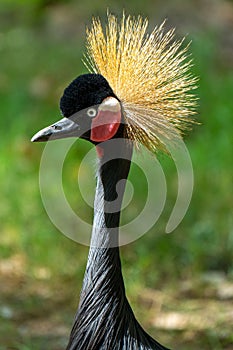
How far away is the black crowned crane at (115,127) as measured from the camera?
223cm

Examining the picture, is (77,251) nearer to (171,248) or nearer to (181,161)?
(171,248)

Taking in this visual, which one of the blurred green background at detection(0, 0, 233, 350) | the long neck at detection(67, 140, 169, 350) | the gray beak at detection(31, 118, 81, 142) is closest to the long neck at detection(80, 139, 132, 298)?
the long neck at detection(67, 140, 169, 350)

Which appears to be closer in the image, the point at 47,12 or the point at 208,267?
the point at 208,267

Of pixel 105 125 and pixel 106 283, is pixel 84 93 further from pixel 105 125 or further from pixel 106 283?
pixel 106 283

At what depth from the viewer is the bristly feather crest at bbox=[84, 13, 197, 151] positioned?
232 cm

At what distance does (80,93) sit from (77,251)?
69.0 inches

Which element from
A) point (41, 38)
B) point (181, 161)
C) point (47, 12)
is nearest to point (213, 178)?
point (181, 161)

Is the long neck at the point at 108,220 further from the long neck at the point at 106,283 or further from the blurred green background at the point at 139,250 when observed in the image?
the blurred green background at the point at 139,250

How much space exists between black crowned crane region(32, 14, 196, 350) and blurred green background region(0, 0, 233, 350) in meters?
0.25

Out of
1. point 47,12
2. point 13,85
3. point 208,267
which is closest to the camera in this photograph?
point 208,267

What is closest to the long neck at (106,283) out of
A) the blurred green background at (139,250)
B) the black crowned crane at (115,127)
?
the black crowned crane at (115,127)

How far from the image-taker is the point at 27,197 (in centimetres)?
423

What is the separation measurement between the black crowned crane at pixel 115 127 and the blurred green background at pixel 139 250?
245 mm

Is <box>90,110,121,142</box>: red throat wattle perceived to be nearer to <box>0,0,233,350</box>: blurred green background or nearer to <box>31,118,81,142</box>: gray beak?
<box>31,118,81,142</box>: gray beak
